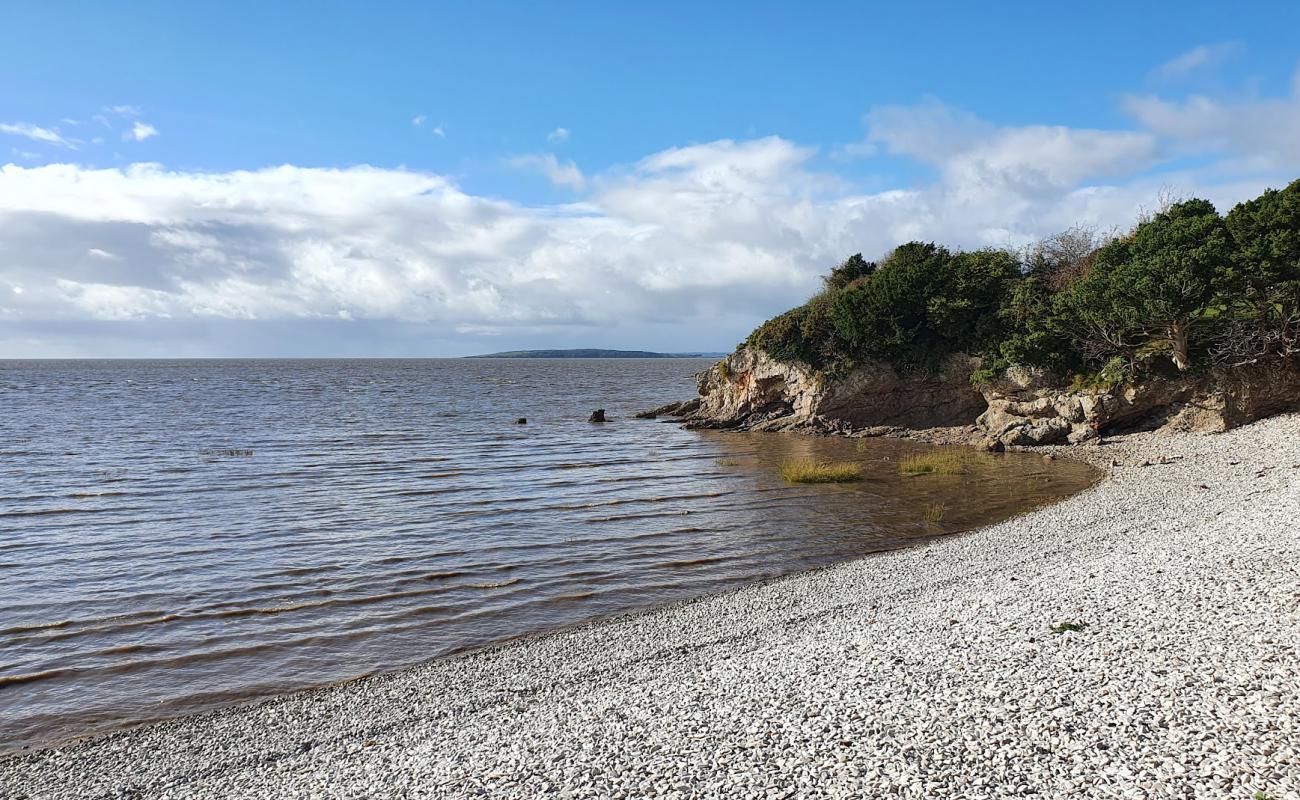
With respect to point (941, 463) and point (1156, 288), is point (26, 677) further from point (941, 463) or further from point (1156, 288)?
point (1156, 288)

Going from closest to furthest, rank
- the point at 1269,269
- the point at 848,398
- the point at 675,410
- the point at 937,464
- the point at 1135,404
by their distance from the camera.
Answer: the point at 1269,269 → the point at 937,464 → the point at 1135,404 → the point at 848,398 → the point at 675,410

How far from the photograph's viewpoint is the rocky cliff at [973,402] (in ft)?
102

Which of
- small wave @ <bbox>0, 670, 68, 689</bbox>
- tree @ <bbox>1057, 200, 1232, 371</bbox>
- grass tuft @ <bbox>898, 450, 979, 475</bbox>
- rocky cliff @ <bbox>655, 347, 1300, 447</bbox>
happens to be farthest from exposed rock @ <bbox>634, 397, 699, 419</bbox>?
small wave @ <bbox>0, 670, 68, 689</bbox>

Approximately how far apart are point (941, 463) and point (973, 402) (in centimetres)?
1265

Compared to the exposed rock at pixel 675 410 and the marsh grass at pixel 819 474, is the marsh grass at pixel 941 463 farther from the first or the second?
the exposed rock at pixel 675 410

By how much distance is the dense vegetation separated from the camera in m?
29.4

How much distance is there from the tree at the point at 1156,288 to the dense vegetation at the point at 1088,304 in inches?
2.1

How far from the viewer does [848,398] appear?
141ft

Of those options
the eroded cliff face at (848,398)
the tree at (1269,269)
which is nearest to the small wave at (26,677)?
the eroded cliff face at (848,398)

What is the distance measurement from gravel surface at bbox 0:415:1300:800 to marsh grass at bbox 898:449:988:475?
533 inches

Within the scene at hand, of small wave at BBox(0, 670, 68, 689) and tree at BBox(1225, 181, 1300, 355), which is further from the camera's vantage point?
tree at BBox(1225, 181, 1300, 355)

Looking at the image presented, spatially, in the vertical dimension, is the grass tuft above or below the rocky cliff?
below

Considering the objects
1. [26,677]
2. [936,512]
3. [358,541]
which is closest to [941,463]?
[936,512]

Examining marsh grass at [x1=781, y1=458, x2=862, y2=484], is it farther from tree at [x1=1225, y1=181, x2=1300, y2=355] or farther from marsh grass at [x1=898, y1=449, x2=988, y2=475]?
tree at [x1=1225, y1=181, x2=1300, y2=355]
